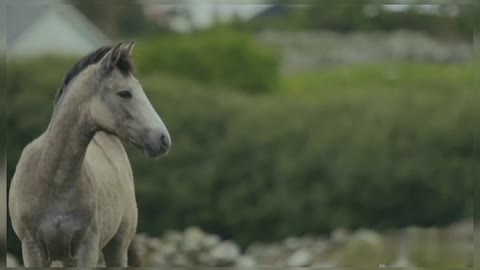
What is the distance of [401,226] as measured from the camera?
9.04m

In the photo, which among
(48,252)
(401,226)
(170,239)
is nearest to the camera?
(48,252)

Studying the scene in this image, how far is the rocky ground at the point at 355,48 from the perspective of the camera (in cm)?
838

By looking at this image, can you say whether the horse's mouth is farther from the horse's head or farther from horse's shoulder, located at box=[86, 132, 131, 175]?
horse's shoulder, located at box=[86, 132, 131, 175]

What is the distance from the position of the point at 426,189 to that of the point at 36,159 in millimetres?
6402

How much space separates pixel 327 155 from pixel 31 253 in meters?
6.20

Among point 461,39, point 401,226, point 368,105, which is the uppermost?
point 461,39

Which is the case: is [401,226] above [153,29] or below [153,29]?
below

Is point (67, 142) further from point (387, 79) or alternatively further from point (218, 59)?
point (387, 79)

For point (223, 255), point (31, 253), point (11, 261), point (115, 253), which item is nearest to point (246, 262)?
point (223, 255)

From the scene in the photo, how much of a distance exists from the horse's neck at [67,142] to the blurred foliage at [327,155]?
5.33 meters

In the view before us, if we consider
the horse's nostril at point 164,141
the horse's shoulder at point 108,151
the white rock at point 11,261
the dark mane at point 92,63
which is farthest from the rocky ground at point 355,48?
the horse's nostril at point 164,141

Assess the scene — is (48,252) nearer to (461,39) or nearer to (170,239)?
(170,239)

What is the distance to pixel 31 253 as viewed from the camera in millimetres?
3131

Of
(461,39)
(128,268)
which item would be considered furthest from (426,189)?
(128,268)
